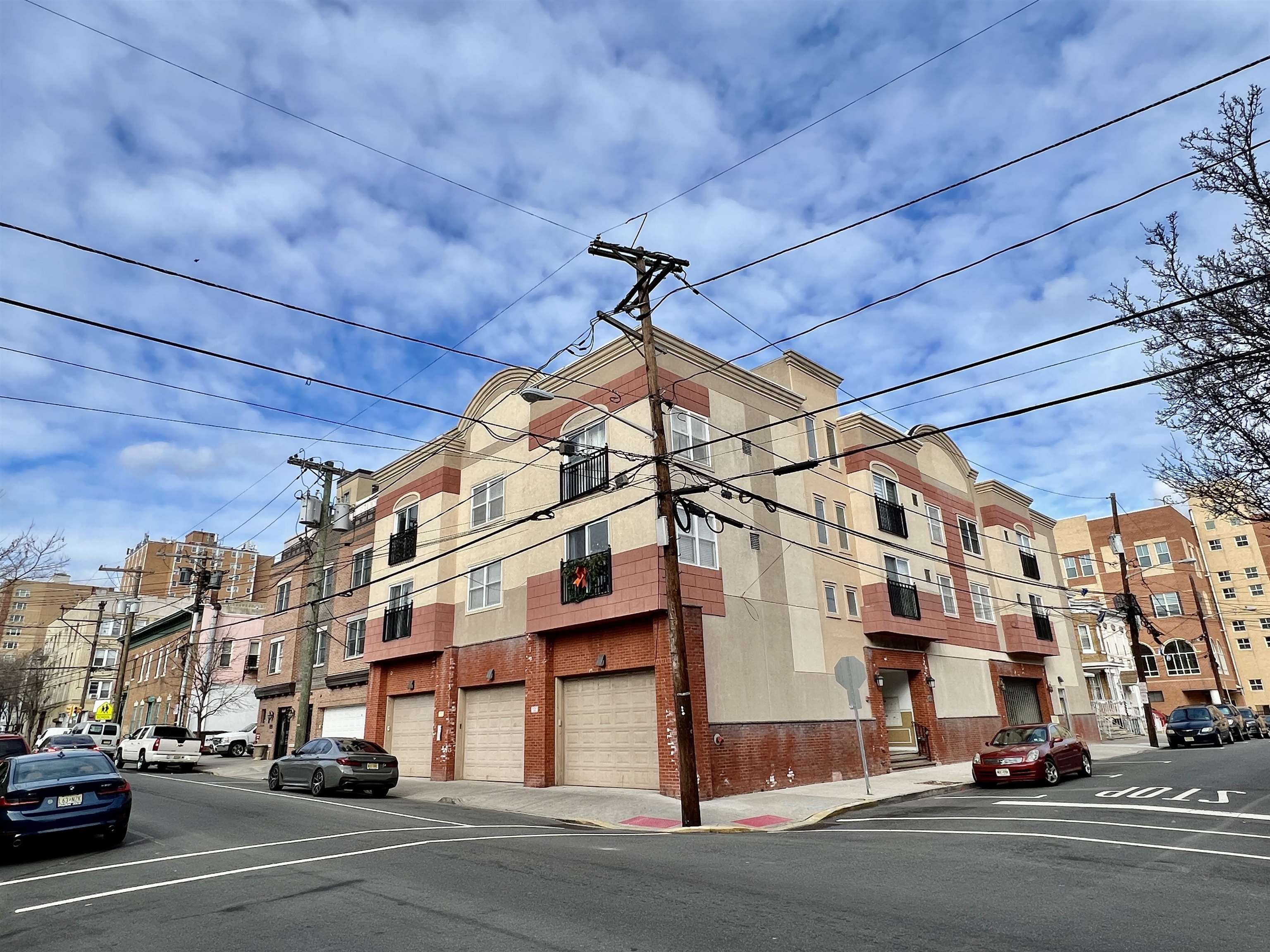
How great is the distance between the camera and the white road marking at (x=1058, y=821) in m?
10.4

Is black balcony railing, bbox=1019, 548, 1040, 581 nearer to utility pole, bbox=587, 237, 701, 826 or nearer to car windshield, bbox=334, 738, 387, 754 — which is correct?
utility pole, bbox=587, 237, 701, 826

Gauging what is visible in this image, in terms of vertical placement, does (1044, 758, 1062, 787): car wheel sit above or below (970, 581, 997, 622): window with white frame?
below

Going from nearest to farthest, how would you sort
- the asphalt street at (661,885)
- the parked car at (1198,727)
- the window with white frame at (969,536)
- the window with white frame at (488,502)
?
1. the asphalt street at (661,885)
2. the window with white frame at (488,502)
3. the parked car at (1198,727)
4. the window with white frame at (969,536)

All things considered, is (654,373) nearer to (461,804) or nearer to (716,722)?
(716,722)

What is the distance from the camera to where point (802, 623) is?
22.3 m

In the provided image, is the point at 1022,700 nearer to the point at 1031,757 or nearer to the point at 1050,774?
the point at 1050,774

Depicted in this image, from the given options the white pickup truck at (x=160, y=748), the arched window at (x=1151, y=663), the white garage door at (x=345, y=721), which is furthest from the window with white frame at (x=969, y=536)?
the arched window at (x=1151, y=663)

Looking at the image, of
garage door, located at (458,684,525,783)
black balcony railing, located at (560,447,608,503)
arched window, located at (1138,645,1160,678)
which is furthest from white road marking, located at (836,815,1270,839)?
arched window, located at (1138,645,1160,678)

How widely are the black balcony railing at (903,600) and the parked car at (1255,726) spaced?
25100 mm

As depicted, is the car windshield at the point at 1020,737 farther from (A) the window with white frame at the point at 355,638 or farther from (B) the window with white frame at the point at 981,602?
(A) the window with white frame at the point at 355,638

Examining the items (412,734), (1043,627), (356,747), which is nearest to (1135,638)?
(1043,627)

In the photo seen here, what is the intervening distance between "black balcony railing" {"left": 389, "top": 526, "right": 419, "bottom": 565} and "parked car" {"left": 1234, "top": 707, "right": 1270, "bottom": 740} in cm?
4127

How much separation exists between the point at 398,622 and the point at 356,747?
8019 millimetres

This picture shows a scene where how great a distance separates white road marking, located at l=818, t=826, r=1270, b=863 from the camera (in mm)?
8945
